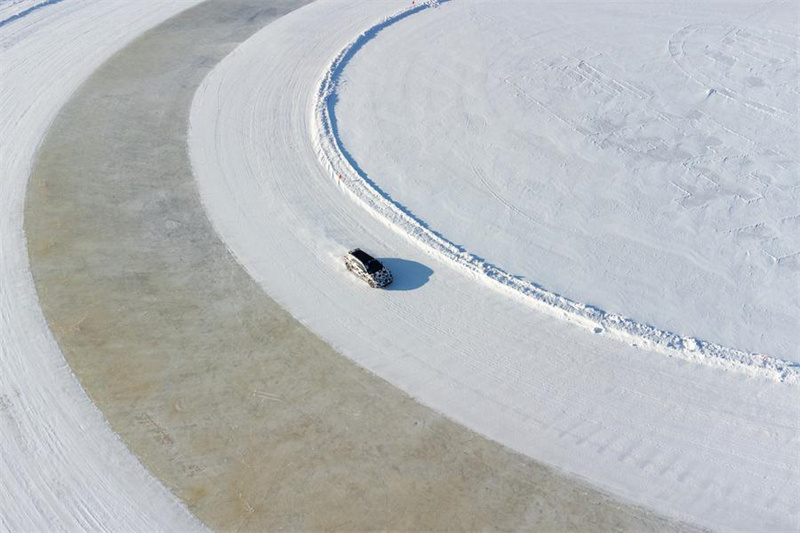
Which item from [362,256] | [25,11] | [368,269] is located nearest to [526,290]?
[368,269]

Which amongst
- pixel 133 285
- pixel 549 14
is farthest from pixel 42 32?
pixel 549 14

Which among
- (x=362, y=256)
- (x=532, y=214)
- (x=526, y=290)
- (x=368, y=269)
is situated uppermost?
(x=362, y=256)

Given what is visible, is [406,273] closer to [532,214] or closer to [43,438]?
[532,214]

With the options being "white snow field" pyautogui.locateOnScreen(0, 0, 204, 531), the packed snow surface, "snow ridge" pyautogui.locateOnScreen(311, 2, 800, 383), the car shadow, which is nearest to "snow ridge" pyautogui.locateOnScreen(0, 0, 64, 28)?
"white snow field" pyautogui.locateOnScreen(0, 0, 204, 531)

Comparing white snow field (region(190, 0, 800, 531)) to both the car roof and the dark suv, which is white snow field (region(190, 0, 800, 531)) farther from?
the car roof

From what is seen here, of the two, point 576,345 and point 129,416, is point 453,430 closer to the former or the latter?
point 576,345

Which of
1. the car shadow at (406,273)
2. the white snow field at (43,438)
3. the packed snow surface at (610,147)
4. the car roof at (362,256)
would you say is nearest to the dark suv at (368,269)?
the car roof at (362,256)

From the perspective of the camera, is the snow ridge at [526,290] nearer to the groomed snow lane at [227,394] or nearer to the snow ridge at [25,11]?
the groomed snow lane at [227,394]
